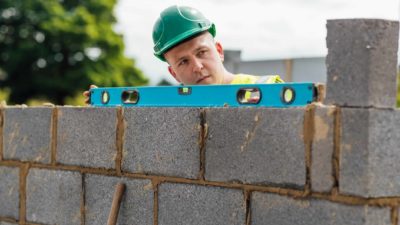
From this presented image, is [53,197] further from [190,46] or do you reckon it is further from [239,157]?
[239,157]

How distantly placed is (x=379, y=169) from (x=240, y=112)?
0.71 m

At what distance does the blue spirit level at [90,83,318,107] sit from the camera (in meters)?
3.17

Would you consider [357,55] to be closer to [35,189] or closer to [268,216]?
[268,216]

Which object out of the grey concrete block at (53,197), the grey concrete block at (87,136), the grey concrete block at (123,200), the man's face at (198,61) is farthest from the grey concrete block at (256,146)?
the grey concrete block at (53,197)

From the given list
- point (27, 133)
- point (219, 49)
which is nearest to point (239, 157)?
point (219, 49)

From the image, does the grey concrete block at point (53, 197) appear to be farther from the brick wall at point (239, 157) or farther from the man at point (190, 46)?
the man at point (190, 46)

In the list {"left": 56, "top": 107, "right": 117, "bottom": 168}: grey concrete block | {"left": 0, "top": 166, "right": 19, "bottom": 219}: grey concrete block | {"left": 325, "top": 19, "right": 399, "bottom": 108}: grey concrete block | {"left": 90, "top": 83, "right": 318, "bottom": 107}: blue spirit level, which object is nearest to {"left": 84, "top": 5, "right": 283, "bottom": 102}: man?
{"left": 90, "top": 83, "right": 318, "bottom": 107}: blue spirit level

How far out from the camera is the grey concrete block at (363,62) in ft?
9.48

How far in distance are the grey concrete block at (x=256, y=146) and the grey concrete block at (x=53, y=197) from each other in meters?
1.14

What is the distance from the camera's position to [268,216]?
10.8 ft

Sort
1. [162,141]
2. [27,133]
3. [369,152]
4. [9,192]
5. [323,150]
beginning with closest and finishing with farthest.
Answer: [369,152] → [323,150] → [162,141] → [27,133] → [9,192]

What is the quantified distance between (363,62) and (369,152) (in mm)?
336

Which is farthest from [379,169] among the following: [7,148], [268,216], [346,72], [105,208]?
[7,148]

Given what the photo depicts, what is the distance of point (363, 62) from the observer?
2.89 m
